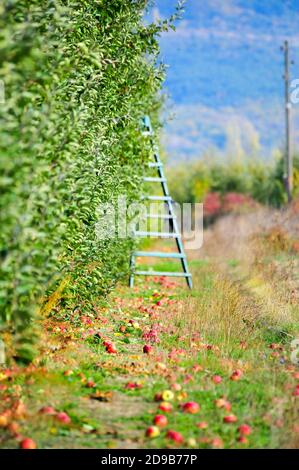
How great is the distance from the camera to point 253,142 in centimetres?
5066

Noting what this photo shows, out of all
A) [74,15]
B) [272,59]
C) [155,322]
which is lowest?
[155,322]

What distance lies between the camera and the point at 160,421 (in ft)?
13.4

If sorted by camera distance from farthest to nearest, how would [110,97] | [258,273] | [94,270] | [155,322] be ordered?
[258,273], [155,322], [110,97], [94,270]

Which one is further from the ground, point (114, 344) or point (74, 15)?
point (74, 15)

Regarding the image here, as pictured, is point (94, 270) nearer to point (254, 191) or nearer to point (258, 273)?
point (258, 273)

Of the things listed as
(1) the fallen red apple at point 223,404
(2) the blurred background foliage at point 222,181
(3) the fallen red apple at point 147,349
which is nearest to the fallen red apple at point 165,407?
(1) the fallen red apple at point 223,404

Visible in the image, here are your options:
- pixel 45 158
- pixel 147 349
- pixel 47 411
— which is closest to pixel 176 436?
pixel 47 411

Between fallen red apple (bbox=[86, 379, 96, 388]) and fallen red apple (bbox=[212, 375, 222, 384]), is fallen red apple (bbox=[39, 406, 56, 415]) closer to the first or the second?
fallen red apple (bbox=[86, 379, 96, 388])

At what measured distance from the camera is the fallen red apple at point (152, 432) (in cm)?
397

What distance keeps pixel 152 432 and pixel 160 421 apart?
0.13 metres

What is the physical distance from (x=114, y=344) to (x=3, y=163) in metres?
3.04

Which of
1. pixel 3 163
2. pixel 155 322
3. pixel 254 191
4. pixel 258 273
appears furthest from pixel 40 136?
pixel 254 191

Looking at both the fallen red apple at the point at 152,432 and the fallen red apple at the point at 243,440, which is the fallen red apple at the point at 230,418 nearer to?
the fallen red apple at the point at 243,440

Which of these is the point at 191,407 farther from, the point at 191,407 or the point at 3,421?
the point at 3,421
